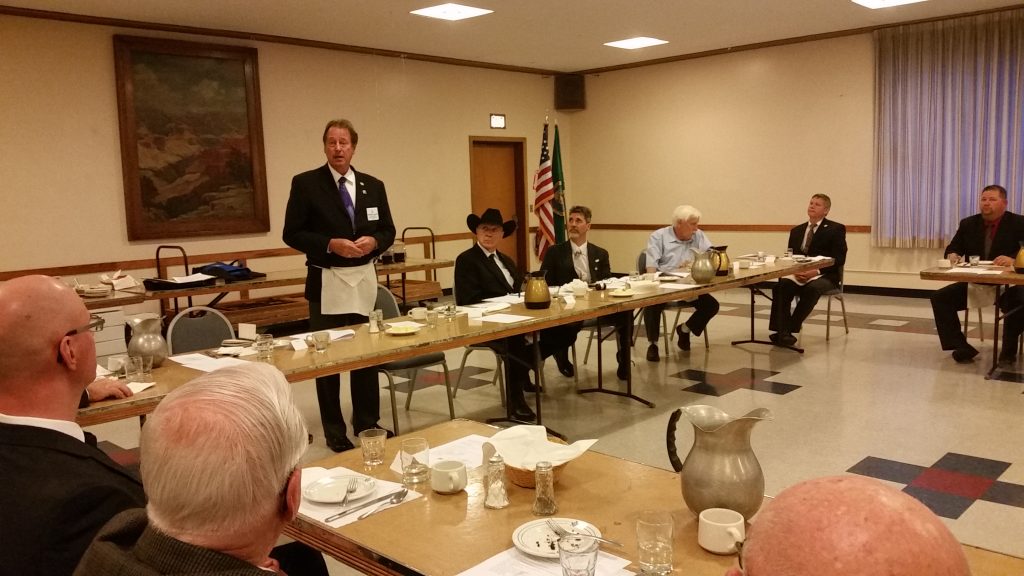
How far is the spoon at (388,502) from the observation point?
69.7 inches

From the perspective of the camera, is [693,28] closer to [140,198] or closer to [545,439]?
[140,198]

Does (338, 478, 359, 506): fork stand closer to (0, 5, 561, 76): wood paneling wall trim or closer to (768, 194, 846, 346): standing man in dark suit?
(768, 194, 846, 346): standing man in dark suit

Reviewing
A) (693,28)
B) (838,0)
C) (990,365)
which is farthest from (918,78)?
(990,365)

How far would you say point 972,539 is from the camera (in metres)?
2.98

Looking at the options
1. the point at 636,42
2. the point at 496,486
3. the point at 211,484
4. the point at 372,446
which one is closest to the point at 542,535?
the point at 496,486

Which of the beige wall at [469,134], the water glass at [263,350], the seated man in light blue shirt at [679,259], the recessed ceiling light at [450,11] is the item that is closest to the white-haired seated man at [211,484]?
the water glass at [263,350]

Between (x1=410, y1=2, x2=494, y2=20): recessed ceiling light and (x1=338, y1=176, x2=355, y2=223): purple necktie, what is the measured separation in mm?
3027

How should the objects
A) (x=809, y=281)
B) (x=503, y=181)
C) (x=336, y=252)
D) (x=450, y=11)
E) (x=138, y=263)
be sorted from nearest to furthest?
(x=336, y=252) < (x=809, y=281) < (x=450, y=11) < (x=138, y=263) < (x=503, y=181)

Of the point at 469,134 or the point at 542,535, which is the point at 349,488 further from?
the point at 469,134

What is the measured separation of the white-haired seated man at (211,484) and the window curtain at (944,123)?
8.58m

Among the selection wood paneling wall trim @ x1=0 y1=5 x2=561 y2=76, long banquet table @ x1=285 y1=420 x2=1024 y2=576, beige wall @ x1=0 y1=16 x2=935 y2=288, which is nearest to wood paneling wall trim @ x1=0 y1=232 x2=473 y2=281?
beige wall @ x1=0 y1=16 x2=935 y2=288

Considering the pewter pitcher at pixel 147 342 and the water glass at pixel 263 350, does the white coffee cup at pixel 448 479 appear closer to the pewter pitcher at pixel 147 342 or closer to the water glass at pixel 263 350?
the water glass at pixel 263 350

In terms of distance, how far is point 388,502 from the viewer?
184 centimetres

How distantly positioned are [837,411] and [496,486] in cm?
347
